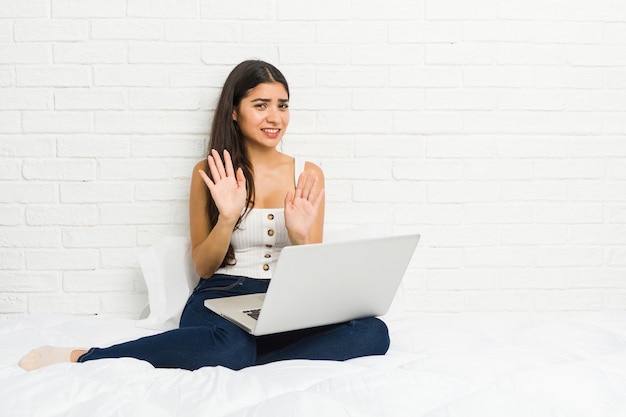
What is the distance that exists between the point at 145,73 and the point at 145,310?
0.82m

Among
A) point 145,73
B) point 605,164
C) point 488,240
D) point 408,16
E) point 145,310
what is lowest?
point 145,310

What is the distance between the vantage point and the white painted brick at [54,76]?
7.36ft

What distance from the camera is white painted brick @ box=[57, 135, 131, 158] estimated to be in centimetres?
226

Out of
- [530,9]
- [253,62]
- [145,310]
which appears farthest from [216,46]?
[530,9]

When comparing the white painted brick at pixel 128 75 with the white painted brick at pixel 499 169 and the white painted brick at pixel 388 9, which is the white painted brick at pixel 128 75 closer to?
the white painted brick at pixel 388 9

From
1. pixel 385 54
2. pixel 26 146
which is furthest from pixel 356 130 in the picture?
pixel 26 146

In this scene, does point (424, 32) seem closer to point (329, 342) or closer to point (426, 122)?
point (426, 122)

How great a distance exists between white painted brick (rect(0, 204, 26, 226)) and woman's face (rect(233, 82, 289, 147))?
2.79 feet

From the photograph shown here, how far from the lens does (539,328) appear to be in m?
1.90

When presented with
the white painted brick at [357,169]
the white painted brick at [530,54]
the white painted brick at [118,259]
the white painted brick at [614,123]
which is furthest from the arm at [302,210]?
the white painted brick at [614,123]

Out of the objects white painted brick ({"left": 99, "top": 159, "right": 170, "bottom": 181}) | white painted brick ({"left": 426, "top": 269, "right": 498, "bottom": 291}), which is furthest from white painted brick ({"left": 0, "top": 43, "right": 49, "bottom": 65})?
white painted brick ({"left": 426, "top": 269, "right": 498, "bottom": 291})

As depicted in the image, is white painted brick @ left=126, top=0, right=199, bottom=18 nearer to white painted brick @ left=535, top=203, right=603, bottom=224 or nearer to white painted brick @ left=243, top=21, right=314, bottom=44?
white painted brick @ left=243, top=21, right=314, bottom=44

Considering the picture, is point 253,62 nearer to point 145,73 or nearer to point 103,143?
point 145,73

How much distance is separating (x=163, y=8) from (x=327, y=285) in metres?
1.23
